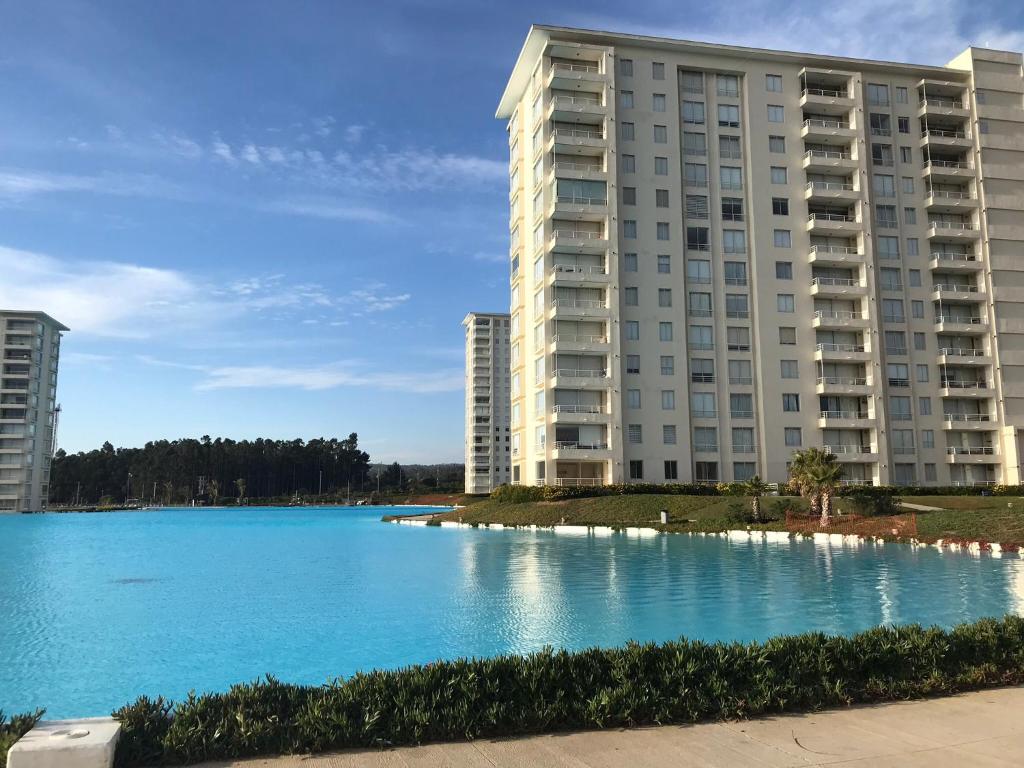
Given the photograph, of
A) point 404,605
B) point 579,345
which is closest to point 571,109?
point 579,345

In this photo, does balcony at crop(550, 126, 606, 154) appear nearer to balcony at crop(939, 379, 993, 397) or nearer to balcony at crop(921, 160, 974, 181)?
balcony at crop(921, 160, 974, 181)

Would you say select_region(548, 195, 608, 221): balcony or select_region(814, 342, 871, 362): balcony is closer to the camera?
select_region(548, 195, 608, 221): balcony

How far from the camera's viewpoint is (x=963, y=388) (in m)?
61.9

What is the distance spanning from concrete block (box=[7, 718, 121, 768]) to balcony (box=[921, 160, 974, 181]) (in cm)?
7195

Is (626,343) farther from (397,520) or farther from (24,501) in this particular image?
(24,501)

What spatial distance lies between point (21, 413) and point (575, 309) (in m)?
90.6

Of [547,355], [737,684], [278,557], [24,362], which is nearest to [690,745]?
[737,684]

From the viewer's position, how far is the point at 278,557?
112 ft

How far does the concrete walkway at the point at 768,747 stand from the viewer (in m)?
6.27

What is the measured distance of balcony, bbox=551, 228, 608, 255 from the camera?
5794 centimetres

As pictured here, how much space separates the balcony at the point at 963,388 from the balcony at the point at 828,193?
1682 cm

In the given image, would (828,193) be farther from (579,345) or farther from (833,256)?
(579,345)

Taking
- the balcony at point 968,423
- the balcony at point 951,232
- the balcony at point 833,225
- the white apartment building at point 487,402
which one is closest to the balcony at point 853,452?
the balcony at point 968,423

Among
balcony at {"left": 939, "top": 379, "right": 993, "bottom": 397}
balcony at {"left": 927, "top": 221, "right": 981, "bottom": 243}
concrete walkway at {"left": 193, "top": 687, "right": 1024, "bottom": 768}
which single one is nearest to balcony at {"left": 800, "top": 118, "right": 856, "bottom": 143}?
balcony at {"left": 927, "top": 221, "right": 981, "bottom": 243}
